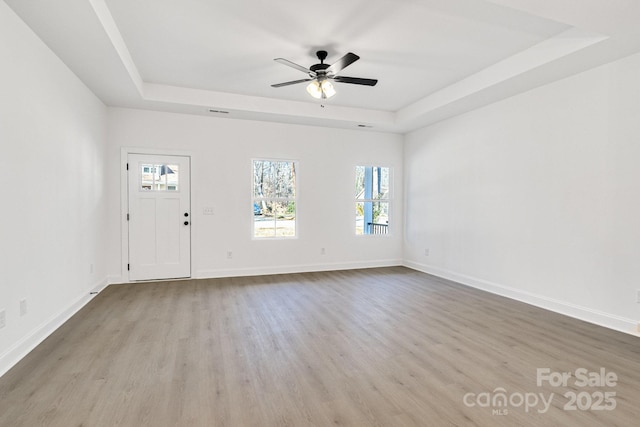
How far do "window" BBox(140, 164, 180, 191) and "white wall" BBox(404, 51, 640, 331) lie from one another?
14.8 feet

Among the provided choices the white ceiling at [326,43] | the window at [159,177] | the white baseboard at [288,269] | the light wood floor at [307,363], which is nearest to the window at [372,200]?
the white baseboard at [288,269]

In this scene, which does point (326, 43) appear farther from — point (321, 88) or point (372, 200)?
point (372, 200)

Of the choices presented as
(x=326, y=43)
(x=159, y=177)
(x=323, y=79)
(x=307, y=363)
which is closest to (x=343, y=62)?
(x=326, y=43)

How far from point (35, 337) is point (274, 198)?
3745mm

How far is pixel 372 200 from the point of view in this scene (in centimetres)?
662

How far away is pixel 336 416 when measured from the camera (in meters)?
1.88

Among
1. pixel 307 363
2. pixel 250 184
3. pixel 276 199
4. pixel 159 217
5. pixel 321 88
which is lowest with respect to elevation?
pixel 307 363

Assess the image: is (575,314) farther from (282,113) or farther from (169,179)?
(169,179)

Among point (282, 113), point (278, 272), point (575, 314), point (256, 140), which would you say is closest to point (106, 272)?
point (278, 272)

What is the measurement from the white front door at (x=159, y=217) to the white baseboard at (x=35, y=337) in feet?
3.95

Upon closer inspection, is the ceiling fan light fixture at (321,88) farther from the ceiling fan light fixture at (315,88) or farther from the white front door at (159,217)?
the white front door at (159,217)

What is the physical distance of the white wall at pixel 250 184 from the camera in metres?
5.09

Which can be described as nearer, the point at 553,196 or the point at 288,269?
the point at 553,196

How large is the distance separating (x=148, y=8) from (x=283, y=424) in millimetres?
3326
